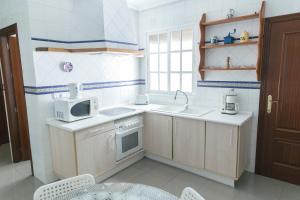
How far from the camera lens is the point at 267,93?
255 centimetres

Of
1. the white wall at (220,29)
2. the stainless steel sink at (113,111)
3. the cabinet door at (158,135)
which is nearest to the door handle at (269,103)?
the white wall at (220,29)

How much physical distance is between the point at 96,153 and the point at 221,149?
4.86 feet

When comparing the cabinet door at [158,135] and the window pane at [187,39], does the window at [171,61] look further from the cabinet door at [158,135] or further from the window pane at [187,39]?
the cabinet door at [158,135]

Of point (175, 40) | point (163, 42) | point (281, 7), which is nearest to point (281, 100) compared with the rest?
point (281, 7)

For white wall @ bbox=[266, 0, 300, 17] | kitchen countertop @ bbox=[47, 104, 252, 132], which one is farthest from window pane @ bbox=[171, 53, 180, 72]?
white wall @ bbox=[266, 0, 300, 17]

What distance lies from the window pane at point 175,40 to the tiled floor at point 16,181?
2730mm

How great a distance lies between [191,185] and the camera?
2.53 meters

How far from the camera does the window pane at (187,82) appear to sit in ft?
10.7

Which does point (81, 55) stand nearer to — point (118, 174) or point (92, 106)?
point (92, 106)

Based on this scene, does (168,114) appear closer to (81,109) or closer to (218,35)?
(81,109)

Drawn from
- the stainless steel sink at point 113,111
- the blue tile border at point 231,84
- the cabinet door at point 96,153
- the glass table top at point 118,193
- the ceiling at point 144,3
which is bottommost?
the cabinet door at point 96,153

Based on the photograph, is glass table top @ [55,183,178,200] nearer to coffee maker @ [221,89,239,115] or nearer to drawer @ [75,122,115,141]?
drawer @ [75,122,115,141]

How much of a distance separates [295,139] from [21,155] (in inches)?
151

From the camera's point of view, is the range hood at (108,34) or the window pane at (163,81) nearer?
the range hood at (108,34)
